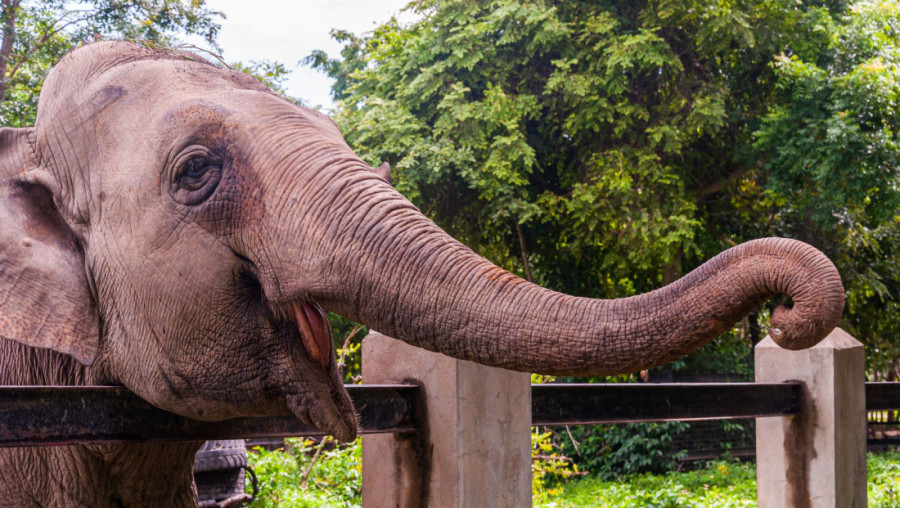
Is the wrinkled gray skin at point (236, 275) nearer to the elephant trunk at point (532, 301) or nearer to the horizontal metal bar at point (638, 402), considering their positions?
the elephant trunk at point (532, 301)

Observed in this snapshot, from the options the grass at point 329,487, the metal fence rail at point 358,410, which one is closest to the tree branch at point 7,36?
the grass at point 329,487

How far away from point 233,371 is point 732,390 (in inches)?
72.2

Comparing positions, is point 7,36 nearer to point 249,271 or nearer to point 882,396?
point 882,396

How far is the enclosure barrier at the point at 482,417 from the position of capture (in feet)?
4.84

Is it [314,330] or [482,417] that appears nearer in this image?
[314,330]

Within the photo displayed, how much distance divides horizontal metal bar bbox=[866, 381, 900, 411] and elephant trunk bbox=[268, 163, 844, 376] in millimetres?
2637

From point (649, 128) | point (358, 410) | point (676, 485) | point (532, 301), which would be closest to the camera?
point (532, 301)

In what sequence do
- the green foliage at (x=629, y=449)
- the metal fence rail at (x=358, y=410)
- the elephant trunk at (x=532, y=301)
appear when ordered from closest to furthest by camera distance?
1. the elephant trunk at (x=532, y=301)
2. the metal fence rail at (x=358, y=410)
3. the green foliage at (x=629, y=449)

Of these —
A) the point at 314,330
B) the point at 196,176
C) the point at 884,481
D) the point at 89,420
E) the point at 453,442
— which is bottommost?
the point at 884,481

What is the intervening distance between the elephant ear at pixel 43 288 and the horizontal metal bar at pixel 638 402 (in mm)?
1125

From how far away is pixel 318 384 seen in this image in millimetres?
1378

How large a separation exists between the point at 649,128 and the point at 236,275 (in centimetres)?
1213

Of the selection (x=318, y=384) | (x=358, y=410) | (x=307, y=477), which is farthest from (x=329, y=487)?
(x=318, y=384)

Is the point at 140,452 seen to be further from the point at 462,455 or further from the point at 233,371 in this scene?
the point at 462,455
